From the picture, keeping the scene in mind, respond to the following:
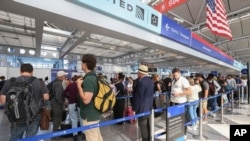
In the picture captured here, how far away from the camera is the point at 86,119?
7.31 feet

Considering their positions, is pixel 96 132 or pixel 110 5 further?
pixel 110 5

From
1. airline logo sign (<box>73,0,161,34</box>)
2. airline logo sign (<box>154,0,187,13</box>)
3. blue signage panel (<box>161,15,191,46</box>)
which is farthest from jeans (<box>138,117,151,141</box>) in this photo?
airline logo sign (<box>154,0,187,13</box>)

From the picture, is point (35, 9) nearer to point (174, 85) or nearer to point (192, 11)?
point (174, 85)

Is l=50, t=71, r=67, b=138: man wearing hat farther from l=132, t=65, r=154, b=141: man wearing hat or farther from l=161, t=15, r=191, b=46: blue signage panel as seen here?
l=161, t=15, r=191, b=46: blue signage panel

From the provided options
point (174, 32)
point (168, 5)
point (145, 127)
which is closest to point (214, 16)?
point (174, 32)

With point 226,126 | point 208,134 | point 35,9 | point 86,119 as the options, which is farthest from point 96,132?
point 226,126

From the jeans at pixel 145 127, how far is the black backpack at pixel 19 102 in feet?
5.72

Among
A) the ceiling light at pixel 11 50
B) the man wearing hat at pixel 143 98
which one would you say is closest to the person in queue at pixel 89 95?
the man wearing hat at pixel 143 98

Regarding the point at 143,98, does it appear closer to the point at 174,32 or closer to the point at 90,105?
the point at 90,105

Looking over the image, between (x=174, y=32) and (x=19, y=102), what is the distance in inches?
215

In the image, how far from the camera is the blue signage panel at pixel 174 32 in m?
5.86

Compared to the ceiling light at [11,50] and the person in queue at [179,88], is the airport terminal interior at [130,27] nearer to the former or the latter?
the person in queue at [179,88]

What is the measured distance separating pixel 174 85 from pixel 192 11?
26.0ft

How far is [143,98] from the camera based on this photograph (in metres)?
3.21
